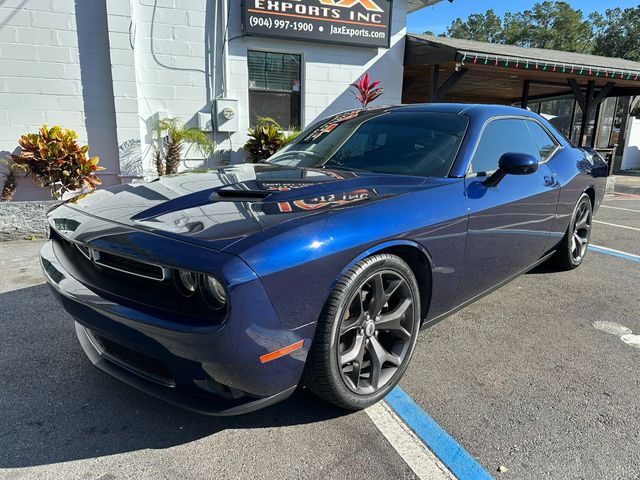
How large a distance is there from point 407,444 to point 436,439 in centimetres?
14

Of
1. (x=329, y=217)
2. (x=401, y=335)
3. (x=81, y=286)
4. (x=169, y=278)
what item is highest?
(x=329, y=217)

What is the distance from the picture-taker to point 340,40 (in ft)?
27.2

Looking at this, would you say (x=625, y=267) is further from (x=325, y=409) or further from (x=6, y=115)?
(x=6, y=115)

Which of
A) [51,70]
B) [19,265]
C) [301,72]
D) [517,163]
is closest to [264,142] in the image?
[301,72]

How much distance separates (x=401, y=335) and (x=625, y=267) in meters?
3.69

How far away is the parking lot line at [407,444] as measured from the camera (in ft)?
6.32

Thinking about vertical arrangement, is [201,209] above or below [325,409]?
above

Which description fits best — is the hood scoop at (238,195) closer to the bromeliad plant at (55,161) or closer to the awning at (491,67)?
the bromeliad plant at (55,161)

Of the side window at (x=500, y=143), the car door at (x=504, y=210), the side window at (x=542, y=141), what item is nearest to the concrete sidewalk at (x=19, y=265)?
the car door at (x=504, y=210)

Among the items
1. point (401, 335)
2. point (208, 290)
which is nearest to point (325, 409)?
point (401, 335)

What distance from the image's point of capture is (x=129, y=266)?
1.96 metres

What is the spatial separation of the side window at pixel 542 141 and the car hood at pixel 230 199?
5.91 ft

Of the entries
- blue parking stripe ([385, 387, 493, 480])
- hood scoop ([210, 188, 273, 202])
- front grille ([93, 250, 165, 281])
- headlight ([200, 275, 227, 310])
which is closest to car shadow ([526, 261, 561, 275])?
blue parking stripe ([385, 387, 493, 480])

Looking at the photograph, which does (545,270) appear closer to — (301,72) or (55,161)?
(301,72)
